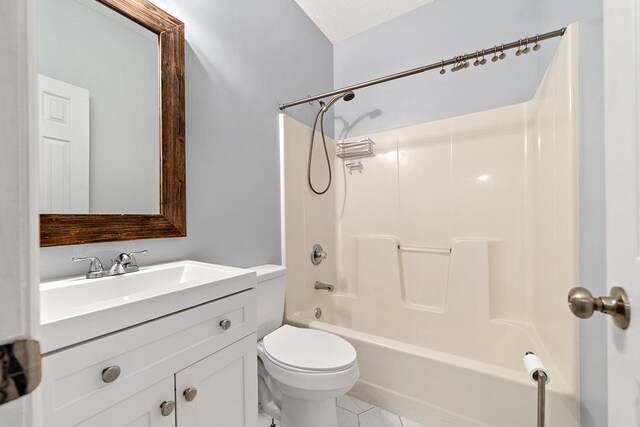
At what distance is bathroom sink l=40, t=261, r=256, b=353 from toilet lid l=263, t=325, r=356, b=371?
44 centimetres

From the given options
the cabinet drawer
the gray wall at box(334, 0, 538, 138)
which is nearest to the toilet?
the cabinet drawer

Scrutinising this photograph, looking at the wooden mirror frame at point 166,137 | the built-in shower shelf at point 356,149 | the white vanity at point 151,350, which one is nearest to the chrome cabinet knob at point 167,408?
the white vanity at point 151,350

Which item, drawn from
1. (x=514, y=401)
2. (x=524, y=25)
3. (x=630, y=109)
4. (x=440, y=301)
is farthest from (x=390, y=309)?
(x=524, y=25)

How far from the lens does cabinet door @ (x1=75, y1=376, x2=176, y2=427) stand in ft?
1.87

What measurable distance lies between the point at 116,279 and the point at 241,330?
445mm

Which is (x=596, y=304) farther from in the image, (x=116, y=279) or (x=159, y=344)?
(x=116, y=279)

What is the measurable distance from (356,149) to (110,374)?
194cm

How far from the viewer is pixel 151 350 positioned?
25.3 inches

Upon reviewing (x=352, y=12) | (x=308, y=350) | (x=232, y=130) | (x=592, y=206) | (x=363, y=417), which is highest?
(x=352, y=12)

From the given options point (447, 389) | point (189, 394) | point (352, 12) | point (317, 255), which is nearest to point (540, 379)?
point (447, 389)

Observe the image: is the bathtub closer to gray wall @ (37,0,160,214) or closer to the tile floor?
the tile floor

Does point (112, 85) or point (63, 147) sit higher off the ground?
point (112, 85)

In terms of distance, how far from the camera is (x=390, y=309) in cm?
196

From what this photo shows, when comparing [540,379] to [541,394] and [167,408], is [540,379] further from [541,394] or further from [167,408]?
[167,408]
